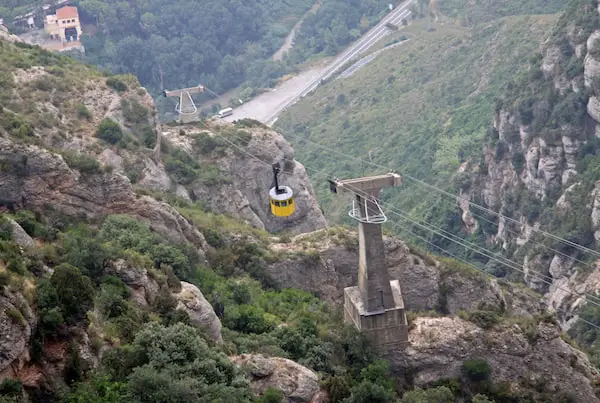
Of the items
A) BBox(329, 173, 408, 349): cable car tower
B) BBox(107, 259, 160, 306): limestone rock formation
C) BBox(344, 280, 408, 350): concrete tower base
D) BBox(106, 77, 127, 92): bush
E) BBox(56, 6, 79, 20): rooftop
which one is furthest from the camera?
BBox(56, 6, 79, 20): rooftop

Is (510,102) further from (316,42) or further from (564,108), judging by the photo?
(316,42)

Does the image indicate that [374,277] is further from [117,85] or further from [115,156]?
[117,85]

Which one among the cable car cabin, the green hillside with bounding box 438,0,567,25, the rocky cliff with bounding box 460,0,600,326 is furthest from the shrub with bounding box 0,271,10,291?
the green hillside with bounding box 438,0,567,25

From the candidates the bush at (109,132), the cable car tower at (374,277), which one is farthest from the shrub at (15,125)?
the cable car tower at (374,277)

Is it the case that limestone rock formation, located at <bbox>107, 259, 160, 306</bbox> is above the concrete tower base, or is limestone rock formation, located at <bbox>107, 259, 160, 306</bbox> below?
above

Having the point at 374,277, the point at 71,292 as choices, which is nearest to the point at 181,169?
the point at 374,277

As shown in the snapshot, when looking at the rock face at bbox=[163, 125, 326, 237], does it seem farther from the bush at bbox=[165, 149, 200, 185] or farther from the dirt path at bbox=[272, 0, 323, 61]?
the dirt path at bbox=[272, 0, 323, 61]
